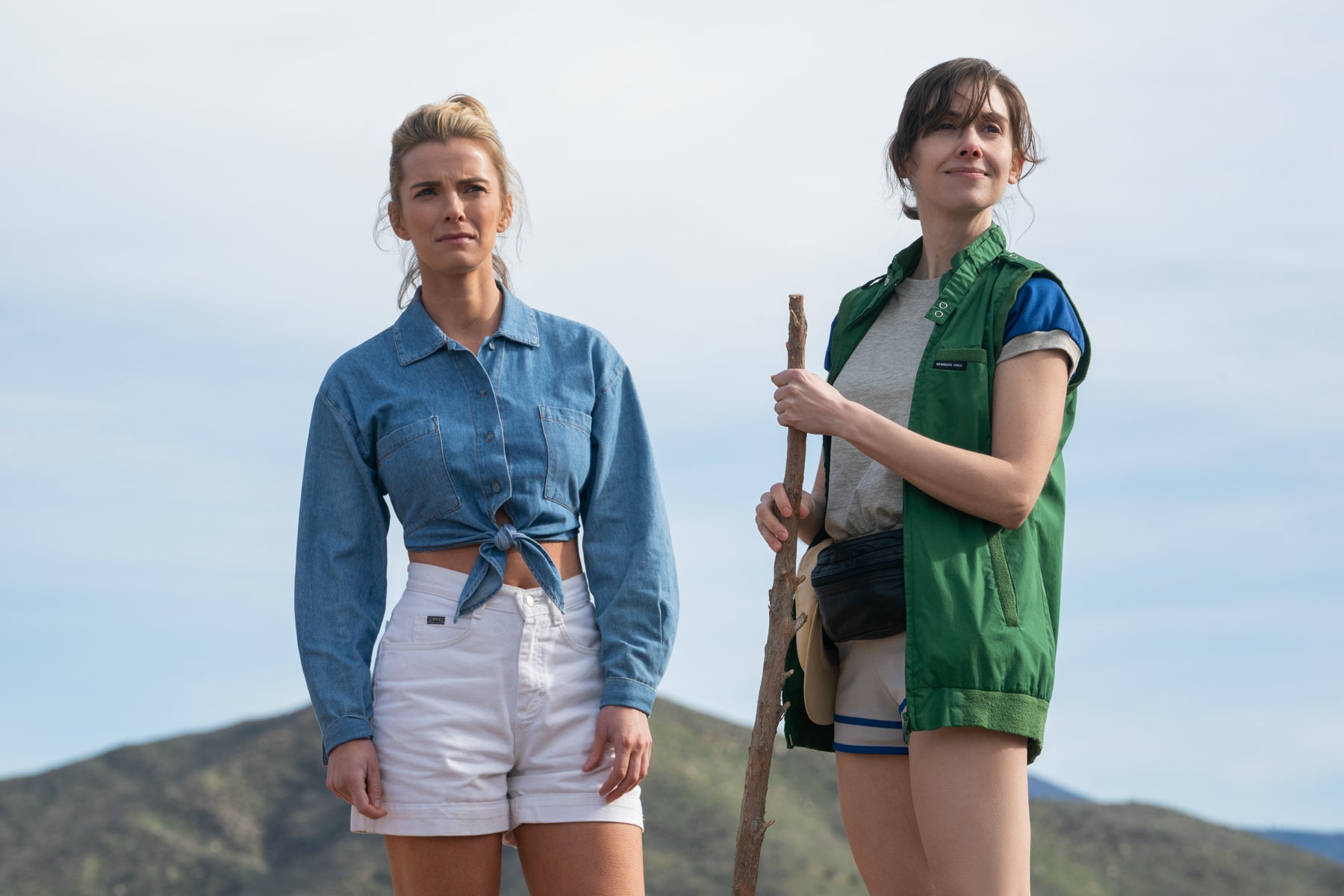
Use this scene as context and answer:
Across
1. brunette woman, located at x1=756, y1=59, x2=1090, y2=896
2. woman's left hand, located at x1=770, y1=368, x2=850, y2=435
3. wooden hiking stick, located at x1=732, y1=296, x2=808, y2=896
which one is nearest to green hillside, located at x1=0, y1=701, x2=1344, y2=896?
wooden hiking stick, located at x1=732, y1=296, x2=808, y2=896

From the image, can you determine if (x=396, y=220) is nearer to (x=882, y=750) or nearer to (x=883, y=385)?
(x=883, y=385)

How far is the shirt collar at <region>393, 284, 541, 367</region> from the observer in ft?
13.0

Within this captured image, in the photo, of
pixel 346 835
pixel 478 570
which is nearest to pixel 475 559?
pixel 478 570

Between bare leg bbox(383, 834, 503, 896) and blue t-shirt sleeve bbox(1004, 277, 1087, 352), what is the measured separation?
1.88 metres

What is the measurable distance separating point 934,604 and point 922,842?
2.03ft

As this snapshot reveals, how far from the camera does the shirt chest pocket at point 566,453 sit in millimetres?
3814

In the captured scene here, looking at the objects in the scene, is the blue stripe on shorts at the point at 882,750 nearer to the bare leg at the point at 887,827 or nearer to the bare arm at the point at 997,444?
the bare leg at the point at 887,827

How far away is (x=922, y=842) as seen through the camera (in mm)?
3385

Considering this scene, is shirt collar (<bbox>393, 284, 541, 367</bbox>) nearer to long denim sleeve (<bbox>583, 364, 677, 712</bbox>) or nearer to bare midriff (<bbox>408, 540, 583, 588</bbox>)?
long denim sleeve (<bbox>583, 364, 677, 712</bbox>)

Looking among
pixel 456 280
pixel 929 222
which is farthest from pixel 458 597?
pixel 929 222

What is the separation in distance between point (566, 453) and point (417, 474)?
0.40m

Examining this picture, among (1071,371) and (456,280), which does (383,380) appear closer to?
(456,280)

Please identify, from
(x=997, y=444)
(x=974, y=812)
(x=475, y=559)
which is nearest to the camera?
(x=974, y=812)

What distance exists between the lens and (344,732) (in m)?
3.67
